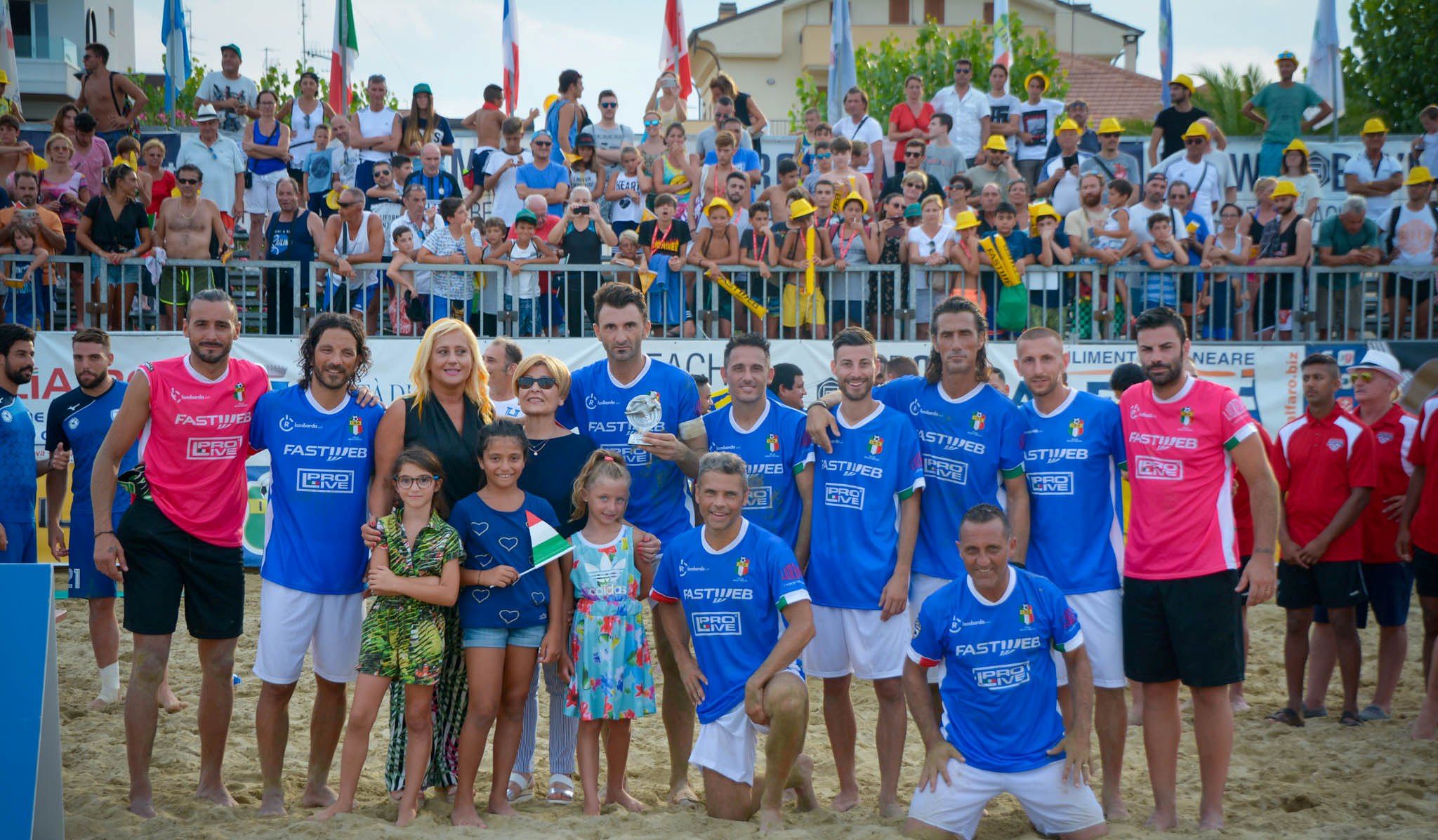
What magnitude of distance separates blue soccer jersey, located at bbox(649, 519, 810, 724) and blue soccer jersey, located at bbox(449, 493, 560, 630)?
59cm

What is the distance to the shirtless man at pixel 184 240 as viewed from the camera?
10992 mm

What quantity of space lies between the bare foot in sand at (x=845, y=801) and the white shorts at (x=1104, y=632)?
111 centimetres

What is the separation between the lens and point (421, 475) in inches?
195

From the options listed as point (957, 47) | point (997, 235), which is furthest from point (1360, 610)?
point (957, 47)

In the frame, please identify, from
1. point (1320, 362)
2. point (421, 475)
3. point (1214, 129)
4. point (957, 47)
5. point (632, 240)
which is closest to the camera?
point (421, 475)

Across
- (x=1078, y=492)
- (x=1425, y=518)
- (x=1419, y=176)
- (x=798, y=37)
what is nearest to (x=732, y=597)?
(x=1078, y=492)

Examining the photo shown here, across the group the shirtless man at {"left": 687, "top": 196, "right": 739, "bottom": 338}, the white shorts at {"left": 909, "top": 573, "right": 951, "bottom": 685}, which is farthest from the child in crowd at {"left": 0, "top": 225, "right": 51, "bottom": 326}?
the white shorts at {"left": 909, "top": 573, "right": 951, "bottom": 685}

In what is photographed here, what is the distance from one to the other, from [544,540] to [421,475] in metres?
0.57

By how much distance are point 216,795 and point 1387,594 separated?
645cm

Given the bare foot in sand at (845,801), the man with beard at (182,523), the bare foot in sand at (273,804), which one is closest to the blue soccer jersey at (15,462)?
the man with beard at (182,523)

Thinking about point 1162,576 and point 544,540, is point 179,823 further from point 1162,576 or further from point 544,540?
point 1162,576

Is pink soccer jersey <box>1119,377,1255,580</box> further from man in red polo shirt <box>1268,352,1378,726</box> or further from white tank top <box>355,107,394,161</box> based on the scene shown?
white tank top <box>355,107,394,161</box>

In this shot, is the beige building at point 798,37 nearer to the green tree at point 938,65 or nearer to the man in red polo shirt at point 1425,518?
the green tree at point 938,65

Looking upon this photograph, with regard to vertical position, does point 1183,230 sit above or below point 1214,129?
below
